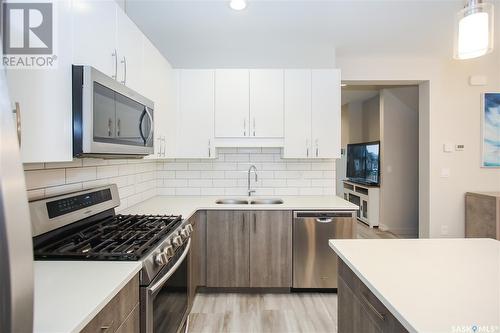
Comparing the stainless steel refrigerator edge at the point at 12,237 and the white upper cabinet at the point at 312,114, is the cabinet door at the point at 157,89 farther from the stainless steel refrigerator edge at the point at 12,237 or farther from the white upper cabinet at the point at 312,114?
the stainless steel refrigerator edge at the point at 12,237

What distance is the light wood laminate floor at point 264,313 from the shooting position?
236cm

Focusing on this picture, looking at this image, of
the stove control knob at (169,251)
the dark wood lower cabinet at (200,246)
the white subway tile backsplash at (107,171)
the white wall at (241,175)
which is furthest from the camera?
the white wall at (241,175)

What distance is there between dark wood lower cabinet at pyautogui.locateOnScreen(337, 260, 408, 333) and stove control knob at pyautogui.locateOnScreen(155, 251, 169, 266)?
3.03 feet

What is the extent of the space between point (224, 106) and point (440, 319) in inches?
106

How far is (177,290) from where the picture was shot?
189 centimetres

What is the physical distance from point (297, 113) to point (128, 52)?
178 cm

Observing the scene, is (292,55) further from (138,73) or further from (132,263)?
(132,263)

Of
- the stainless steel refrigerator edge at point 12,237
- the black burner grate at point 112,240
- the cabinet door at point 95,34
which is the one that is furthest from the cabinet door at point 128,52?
the stainless steel refrigerator edge at point 12,237

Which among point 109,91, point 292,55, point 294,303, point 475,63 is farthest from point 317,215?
point 475,63

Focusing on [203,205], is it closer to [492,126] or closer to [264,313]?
[264,313]

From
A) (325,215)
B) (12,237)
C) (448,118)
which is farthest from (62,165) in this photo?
(448,118)

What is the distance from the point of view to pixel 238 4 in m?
2.40

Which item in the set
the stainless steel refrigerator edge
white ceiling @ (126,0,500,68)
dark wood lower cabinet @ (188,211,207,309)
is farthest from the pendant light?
dark wood lower cabinet @ (188,211,207,309)

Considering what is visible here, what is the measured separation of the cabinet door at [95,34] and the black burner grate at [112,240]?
88 cm
